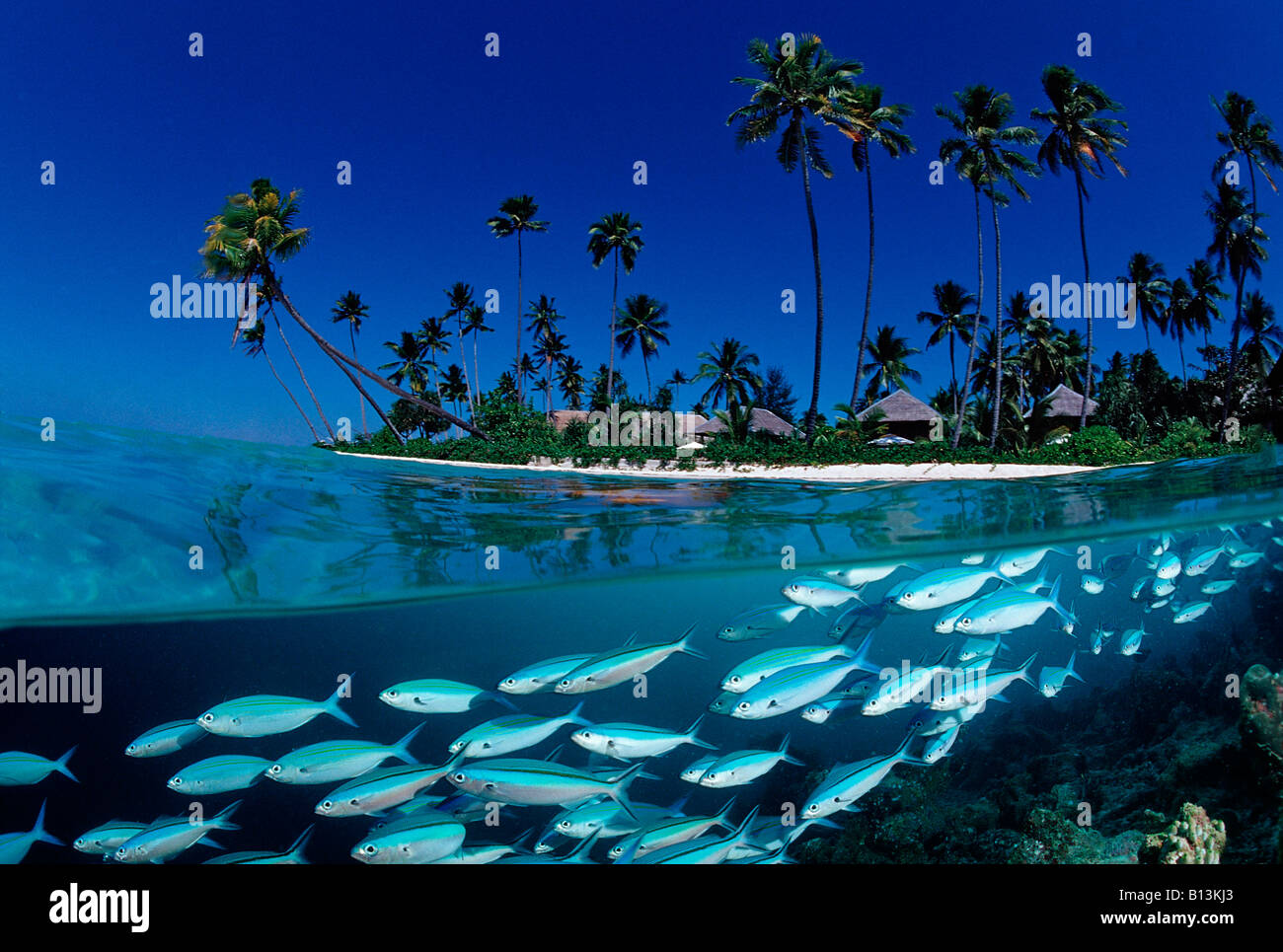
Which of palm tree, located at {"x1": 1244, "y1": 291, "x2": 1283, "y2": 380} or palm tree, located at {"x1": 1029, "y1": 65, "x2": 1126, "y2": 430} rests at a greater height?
palm tree, located at {"x1": 1029, "y1": 65, "x2": 1126, "y2": 430}

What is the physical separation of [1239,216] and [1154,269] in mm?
10081

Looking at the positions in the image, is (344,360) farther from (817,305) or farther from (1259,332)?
(1259,332)

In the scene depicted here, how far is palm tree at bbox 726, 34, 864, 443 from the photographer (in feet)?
78.7

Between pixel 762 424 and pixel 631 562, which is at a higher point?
pixel 762 424

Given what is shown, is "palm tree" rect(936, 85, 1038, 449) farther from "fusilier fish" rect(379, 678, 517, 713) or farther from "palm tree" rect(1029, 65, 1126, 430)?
"fusilier fish" rect(379, 678, 517, 713)

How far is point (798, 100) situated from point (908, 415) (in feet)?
66.4

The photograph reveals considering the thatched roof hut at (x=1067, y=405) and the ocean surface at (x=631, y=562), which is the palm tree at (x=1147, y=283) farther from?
the ocean surface at (x=631, y=562)

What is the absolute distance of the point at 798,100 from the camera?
24.0 meters

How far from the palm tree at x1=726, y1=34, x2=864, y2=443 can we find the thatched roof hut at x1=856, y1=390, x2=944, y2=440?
15.6 metres

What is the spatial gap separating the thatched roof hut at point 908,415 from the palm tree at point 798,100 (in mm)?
15574

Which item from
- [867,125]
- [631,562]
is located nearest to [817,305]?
[867,125]

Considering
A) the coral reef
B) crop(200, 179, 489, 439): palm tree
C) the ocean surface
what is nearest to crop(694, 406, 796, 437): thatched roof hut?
crop(200, 179, 489, 439): palm tree

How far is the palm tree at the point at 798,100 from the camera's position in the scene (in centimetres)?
2398
